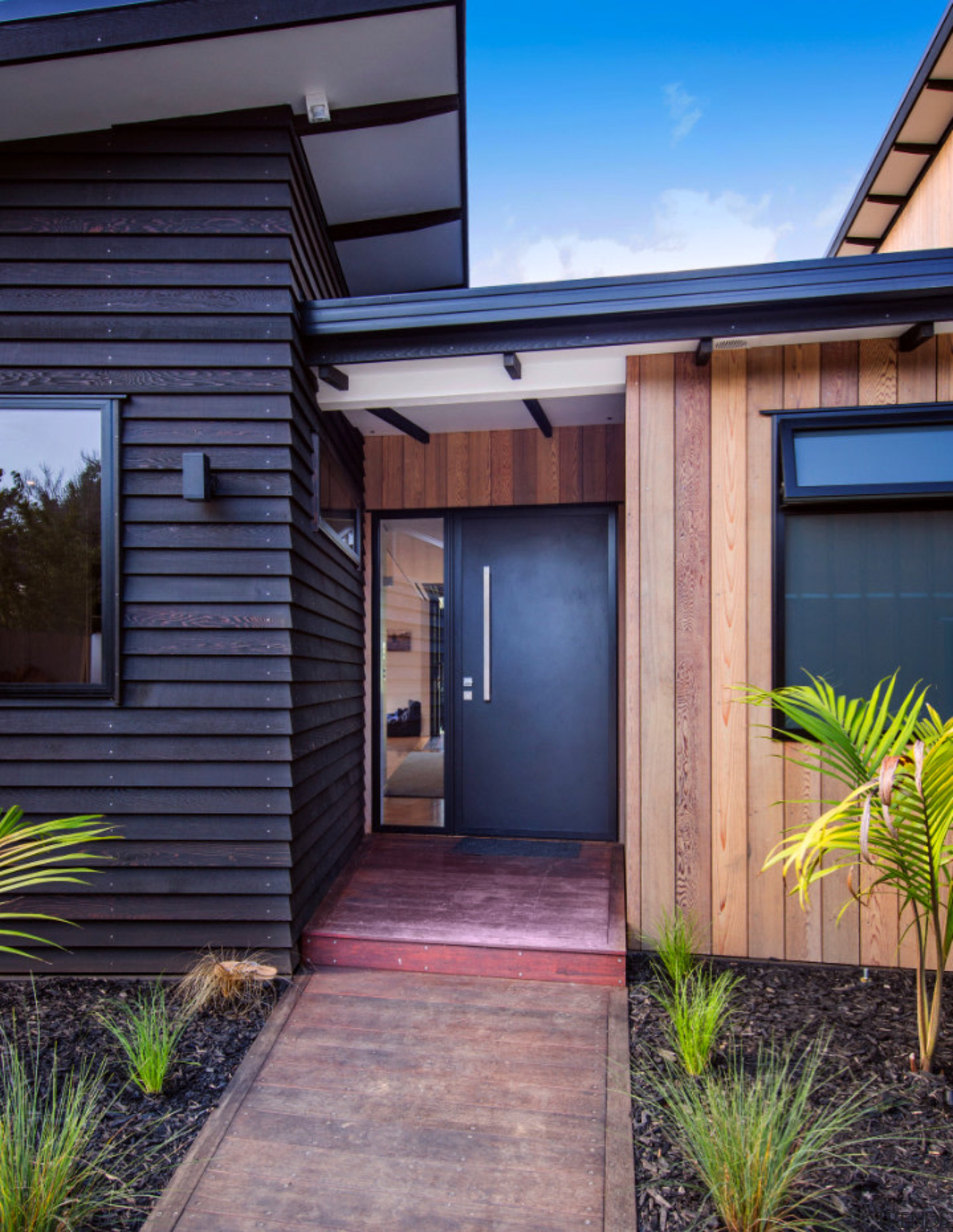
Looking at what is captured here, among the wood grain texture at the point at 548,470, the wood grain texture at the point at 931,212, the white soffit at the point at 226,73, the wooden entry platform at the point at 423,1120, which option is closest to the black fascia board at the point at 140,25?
the white soffit at the point at 226,73

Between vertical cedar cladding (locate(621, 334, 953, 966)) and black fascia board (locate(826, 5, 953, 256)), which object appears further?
black fascia board (locate(826, 5, 953, 256))

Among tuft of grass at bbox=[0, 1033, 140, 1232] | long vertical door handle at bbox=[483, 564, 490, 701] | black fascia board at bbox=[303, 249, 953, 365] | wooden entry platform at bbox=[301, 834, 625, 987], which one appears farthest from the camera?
long vertical door handle at bbox=[483, 564, 490, 701]

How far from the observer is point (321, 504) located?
11.0 ft

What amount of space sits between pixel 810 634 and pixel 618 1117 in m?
1.81

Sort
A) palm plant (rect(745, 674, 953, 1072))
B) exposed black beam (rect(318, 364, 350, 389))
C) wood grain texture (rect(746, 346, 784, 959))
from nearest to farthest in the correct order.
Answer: palm plant (rect(745, 674, 953, 1072)) → wood grain texture (rect(746, 346, 784, 959)) → exposed black beam (rect(318, 364, 350, 389))

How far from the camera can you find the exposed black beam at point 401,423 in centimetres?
398

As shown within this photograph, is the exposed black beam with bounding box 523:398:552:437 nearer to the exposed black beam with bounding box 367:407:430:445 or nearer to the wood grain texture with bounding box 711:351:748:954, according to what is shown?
the exposed black beam with bounding box 367:407:430:445

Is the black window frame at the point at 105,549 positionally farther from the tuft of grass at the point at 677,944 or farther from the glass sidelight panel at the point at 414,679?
the tuft of grass at the point at 677,944

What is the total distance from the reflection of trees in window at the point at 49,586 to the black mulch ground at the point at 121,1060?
1.12m

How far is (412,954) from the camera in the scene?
288 cm

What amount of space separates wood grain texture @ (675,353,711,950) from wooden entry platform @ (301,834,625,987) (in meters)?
0.38

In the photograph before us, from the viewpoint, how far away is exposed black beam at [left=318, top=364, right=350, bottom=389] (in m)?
3.20

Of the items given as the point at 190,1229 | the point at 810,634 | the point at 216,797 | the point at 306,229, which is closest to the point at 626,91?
the point at 306,229

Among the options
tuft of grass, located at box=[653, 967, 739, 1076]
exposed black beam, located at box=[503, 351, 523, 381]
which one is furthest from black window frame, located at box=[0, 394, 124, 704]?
tuft of grass, located at box=[653, 967, 739, 1076]
